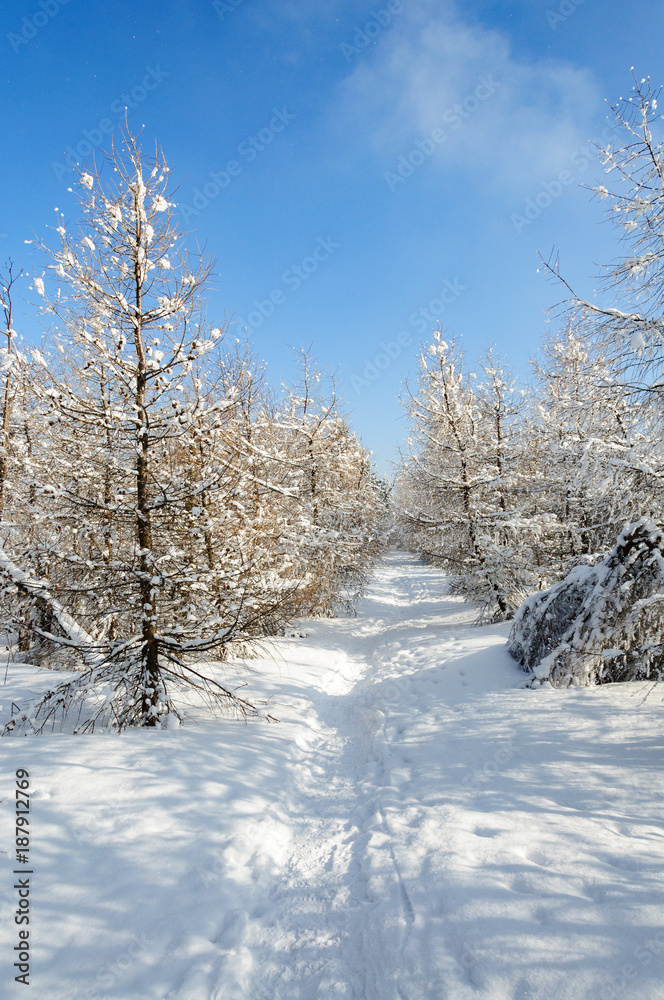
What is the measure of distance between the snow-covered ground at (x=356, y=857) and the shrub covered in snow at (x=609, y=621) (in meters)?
0.35

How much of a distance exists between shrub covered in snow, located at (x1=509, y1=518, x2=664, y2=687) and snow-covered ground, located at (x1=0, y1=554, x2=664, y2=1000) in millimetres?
351

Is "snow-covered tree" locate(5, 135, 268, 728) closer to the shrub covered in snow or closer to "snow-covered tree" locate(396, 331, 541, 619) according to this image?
the shrub covered in snow

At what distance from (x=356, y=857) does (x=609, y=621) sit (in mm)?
3896

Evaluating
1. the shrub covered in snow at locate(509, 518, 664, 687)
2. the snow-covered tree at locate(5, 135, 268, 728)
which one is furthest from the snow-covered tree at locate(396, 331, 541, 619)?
the snow-covered tree at locate(5, 135, 268, 728)

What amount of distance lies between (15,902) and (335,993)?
6.63ft

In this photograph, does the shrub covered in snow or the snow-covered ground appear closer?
the snow-covered ground

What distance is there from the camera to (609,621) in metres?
5.21

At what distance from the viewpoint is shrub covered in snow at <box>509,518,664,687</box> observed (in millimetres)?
4957

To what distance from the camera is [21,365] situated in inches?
187

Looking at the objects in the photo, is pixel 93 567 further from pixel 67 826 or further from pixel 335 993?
pixel 335 993

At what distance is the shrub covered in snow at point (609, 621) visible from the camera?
4957 mm

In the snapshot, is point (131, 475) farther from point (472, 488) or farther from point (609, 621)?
point (472, 488)

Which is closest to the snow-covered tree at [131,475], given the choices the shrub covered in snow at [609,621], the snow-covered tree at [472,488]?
the shrub covered in snow at [609,621]

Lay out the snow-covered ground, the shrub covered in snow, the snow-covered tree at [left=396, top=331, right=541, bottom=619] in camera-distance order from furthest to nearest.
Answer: the snow-covered tree at [left=396, top=331, right=541, bottom=619] → the shrub covered in snow → the snow-covered ground
